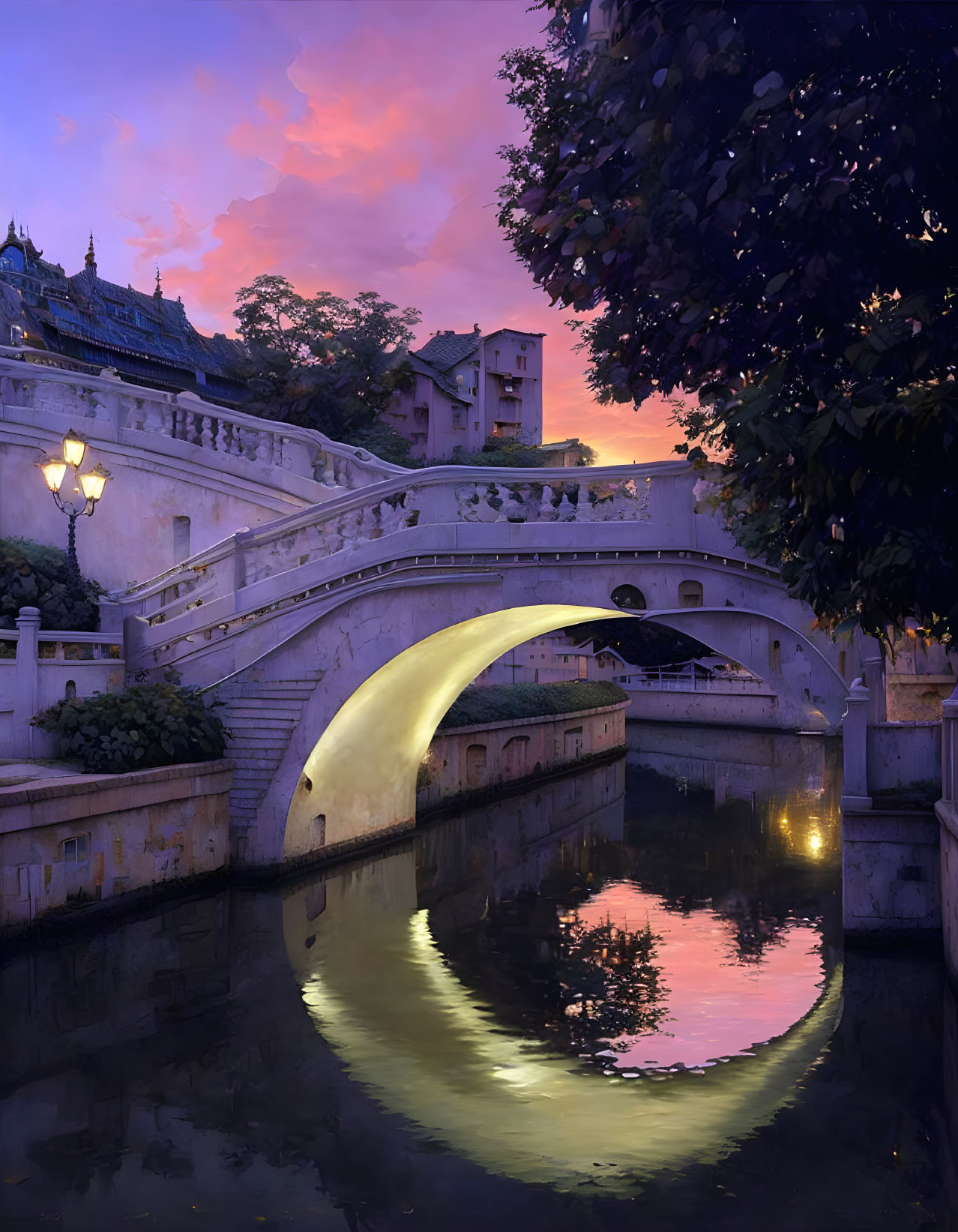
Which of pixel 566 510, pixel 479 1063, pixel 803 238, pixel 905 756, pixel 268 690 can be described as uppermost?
pixel 803 238

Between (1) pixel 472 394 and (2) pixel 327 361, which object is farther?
(1) pixel 472 394

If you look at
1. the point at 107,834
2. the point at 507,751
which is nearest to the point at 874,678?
the point at 107,834

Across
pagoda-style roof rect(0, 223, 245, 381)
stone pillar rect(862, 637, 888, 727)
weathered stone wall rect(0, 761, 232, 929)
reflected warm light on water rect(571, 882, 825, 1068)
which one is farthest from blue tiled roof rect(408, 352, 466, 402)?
reflected warm light on water rect(571, 882, 825, 1068)

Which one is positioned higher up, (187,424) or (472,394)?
(472,394)

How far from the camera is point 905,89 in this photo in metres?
6.06

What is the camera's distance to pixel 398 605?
15.0 meters

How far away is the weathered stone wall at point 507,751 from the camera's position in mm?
21797

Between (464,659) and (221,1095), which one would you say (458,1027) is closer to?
(221,1095)

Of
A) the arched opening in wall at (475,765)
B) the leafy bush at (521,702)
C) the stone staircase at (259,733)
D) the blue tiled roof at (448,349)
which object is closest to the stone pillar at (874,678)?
the stone staircase at (259,733)

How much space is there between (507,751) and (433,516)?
11586 mm

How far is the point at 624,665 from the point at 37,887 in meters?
35.8

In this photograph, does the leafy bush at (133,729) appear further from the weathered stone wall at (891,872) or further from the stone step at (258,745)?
the weathered stone wall at (891,872)

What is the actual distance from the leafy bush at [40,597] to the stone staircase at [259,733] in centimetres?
248

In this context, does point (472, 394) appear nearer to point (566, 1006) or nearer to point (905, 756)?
point (905, 756)
